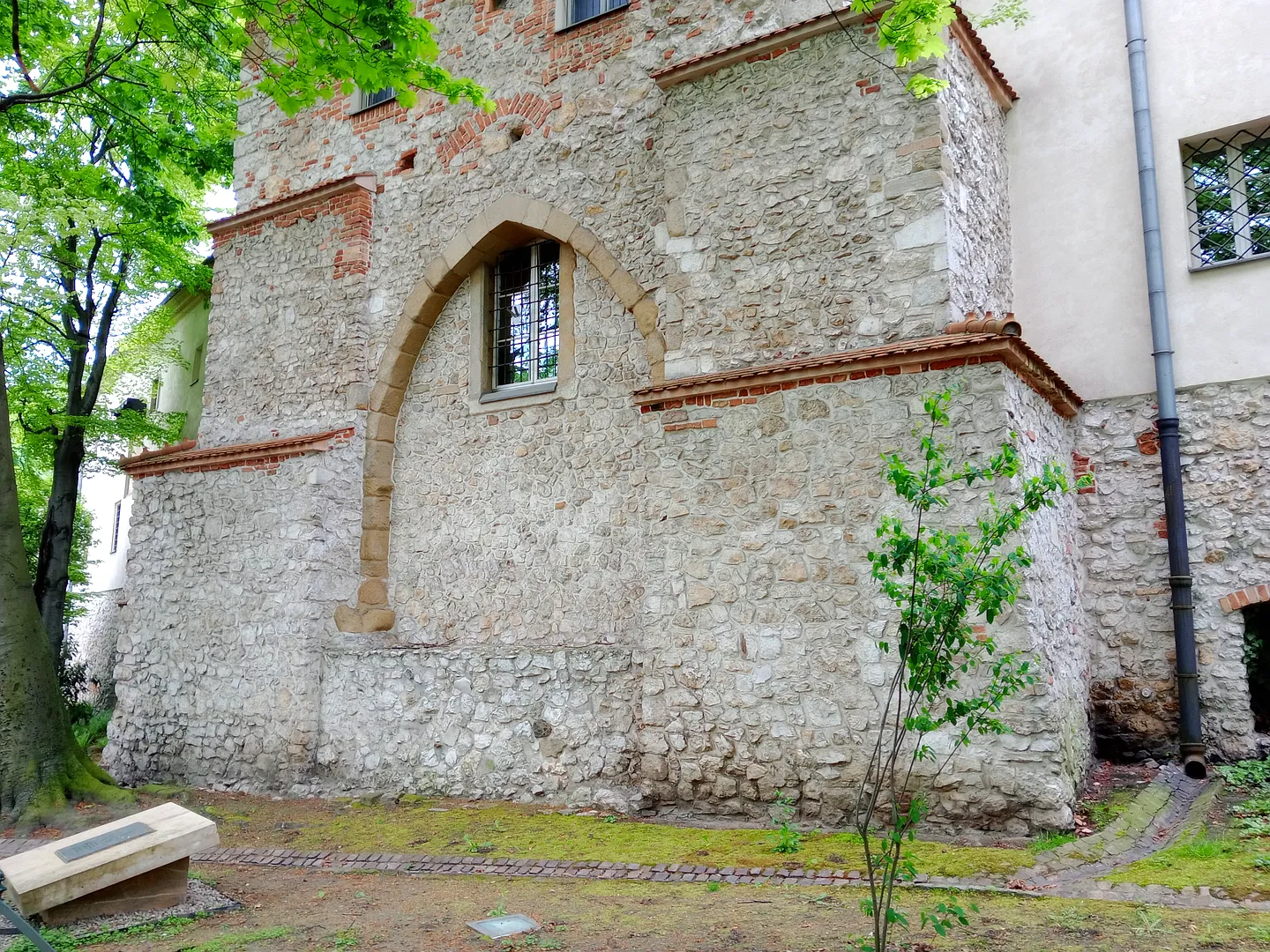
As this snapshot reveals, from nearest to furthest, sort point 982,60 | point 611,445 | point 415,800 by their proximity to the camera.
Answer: point 982,60, point 415,800, point 611,445

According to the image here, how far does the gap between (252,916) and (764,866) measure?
2.74 meters

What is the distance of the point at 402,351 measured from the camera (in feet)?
30.2

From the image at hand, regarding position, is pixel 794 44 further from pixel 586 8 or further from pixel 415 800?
pixel 415 800

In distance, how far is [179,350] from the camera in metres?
14.2

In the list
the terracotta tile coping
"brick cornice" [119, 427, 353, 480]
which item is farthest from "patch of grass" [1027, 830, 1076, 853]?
"brick cornice" [119, 427, 353, 480]

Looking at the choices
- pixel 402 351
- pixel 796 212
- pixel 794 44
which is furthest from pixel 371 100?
pixel 796 212

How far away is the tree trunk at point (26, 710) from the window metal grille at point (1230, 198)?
9187mm

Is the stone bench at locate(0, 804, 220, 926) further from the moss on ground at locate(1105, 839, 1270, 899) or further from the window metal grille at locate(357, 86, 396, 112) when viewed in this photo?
the window metal grille at locate(357, 86, 396, 112)

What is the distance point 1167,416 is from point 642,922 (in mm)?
5399

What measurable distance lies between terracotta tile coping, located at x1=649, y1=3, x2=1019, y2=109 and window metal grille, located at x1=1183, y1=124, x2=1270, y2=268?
173 cm

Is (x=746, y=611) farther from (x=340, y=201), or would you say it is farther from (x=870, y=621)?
(x=340, y=201)

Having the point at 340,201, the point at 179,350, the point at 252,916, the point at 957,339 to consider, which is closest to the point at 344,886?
the point at 252,916

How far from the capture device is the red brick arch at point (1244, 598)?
6828mm

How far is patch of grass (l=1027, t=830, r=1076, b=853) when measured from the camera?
17.4 feet
